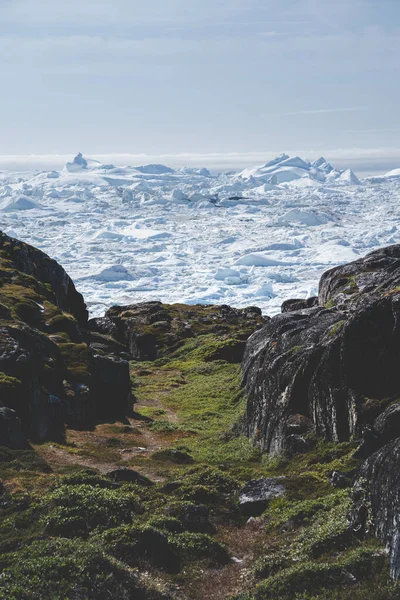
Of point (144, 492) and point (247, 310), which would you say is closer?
point (144, 492)

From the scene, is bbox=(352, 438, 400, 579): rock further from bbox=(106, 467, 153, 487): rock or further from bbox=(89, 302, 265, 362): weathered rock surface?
bbox=(89, 302, 265, 362): weathered rock surface

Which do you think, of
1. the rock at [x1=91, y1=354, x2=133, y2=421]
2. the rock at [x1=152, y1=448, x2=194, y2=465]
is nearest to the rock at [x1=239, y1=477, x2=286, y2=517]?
the rock at [x1=152, y1=448, x2=194, y2=465]

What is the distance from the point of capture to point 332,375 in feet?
97.9

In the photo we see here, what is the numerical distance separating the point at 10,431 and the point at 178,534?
15744 mm

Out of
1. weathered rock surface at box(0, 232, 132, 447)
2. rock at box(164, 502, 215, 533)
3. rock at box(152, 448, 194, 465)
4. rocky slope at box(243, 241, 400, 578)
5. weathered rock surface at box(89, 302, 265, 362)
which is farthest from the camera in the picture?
weathered rock surface at box(89, 302, 265, 362)

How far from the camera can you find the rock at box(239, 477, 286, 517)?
2284cm

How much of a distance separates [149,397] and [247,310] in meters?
58.2

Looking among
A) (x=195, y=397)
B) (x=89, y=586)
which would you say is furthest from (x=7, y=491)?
(x=195, y=397)

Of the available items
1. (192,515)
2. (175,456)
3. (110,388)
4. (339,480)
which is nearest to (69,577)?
(192,515)

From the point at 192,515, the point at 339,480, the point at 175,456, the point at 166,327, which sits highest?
the point at 339,480

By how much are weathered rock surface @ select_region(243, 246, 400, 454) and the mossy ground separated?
1600mm

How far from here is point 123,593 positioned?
15.8m

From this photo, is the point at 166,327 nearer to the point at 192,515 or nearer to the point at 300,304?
the point at 300,304

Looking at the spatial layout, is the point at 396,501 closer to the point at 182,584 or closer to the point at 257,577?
the point at 257,577
